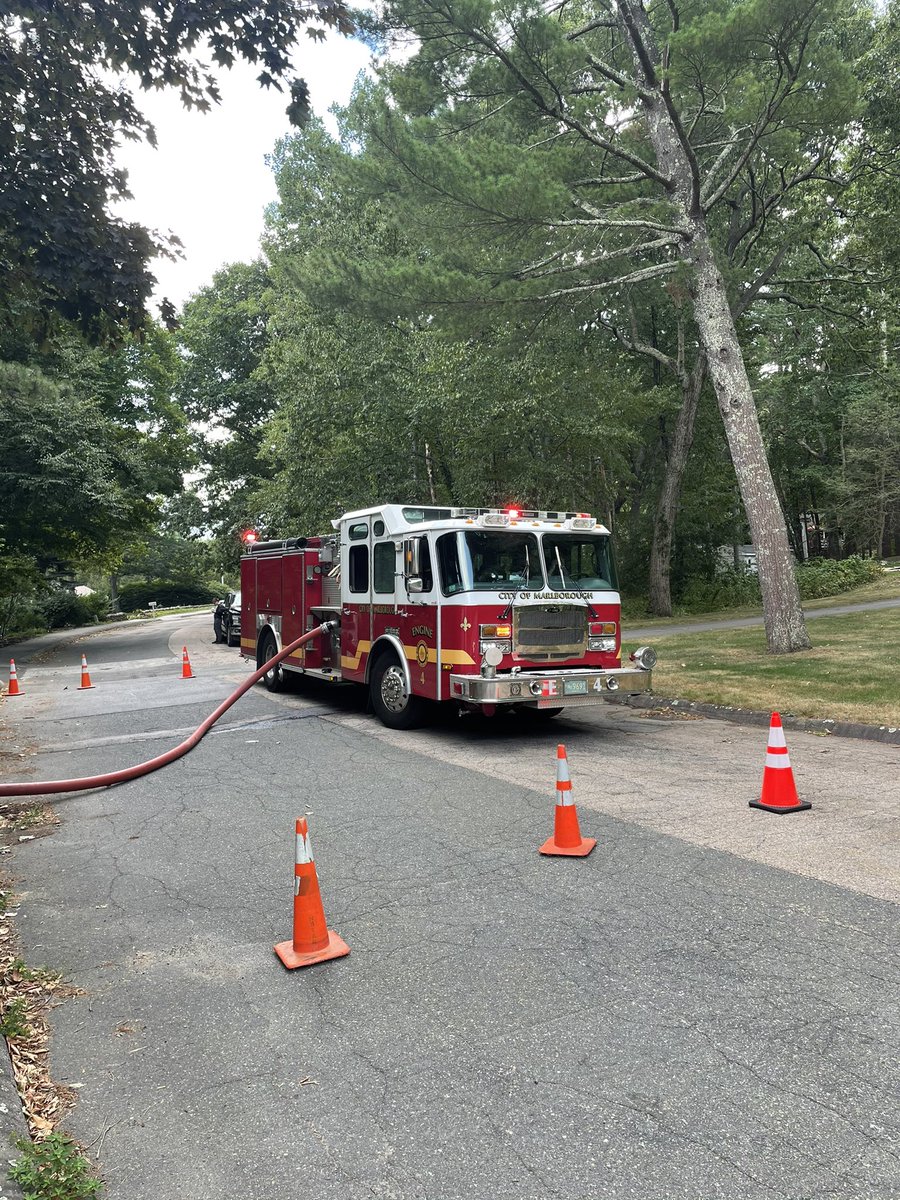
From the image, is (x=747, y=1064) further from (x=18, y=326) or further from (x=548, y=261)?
(x=548, y=261)

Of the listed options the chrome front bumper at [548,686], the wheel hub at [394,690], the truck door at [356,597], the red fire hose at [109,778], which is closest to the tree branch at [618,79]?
the truck door at [356,597]

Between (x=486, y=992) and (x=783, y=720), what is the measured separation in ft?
24.6

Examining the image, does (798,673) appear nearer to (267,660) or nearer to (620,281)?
(620,281)

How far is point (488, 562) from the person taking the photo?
9.55 meters

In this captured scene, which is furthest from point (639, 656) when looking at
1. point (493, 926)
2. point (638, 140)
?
Answer: point (638, 140)

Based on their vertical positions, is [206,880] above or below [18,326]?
below

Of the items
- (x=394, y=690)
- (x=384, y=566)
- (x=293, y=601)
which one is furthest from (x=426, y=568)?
(x=293, y=601)

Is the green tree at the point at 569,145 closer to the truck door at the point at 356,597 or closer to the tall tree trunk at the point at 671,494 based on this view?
the truck door at the point at 356,597

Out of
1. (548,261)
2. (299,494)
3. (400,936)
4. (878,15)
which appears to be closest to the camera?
(400,936)

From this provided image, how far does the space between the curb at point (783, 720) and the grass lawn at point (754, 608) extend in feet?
26.7

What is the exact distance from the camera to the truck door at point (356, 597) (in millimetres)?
11219

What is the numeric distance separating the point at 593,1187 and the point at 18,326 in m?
7.44

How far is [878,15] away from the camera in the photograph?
1789 cm

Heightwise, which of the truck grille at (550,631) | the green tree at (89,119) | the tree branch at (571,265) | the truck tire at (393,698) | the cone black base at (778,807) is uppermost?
the tree branch at (571,265)
